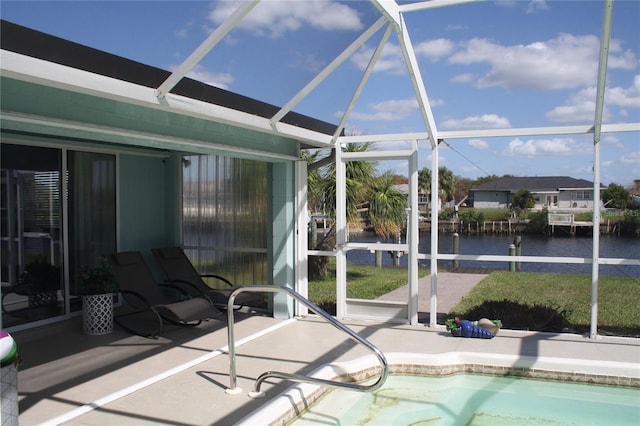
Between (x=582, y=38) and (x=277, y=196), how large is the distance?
429cm

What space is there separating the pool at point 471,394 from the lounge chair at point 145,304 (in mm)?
2030

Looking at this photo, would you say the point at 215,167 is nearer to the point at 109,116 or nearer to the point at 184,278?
the point at 184,278

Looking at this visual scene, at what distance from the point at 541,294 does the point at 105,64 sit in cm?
808

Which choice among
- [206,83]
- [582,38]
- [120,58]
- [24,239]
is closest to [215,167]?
[24,239]

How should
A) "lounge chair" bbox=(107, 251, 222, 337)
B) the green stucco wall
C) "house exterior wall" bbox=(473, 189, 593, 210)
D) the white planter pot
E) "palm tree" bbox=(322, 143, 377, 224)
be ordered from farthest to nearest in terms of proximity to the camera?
"palm tree" bbox=(322, 143, 377, 224) < the green stucco wall < "house exterior wall" bbox=(473, 189, 593, 210) < the white planter pot < "lounge chair" bbox=(107, 251, 222, 337)

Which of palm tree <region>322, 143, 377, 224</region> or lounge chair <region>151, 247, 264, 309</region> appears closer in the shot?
lounge chair <region>151, 247, 264, 309</region>

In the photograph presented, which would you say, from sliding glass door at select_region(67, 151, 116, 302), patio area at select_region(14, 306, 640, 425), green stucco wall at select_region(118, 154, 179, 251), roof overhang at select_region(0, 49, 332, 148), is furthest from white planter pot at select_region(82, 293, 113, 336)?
roof overhang at select_region(0, 49, 332, 148)

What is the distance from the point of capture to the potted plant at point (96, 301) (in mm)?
6121

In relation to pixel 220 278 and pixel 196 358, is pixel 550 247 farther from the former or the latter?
pixel 196 358

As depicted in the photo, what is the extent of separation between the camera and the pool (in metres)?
4.31

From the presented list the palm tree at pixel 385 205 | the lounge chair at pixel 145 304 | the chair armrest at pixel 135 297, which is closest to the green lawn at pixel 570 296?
the palm tree at pixel 385 205

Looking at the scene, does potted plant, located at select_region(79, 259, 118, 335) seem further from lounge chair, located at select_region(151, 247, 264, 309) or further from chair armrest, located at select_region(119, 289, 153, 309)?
lounge chair, located at select_region(151, 247, 264, 309)

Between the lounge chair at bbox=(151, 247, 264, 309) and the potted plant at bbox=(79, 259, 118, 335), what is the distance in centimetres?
117

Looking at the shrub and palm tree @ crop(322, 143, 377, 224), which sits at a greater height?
palm tree @ crop(322, 143, 377, 224)
